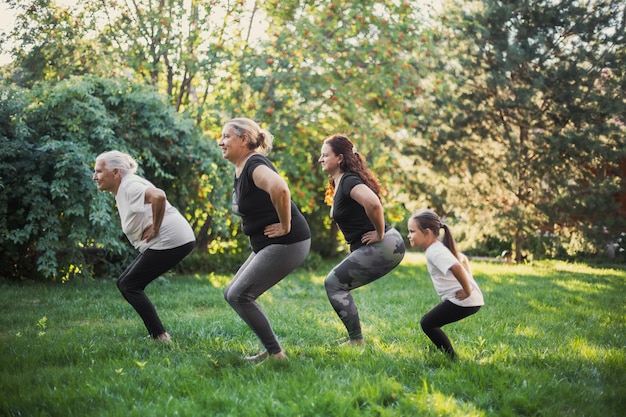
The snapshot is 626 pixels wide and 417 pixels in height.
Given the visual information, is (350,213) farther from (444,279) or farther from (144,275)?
(144,275)

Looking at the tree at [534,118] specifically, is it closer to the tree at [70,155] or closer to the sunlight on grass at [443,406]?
the tree at [70,155]

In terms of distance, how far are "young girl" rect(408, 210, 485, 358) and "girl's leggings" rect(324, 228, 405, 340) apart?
38 cm

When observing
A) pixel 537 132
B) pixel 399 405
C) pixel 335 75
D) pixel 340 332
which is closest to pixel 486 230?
pixel 537 132

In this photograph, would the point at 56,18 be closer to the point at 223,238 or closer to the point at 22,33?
the point at 22,33

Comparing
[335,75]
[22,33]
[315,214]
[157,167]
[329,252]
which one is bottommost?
[329,252]

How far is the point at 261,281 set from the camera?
4.63 m

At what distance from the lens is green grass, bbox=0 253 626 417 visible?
3703 millimetres

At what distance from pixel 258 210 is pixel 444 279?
1592 millimetres

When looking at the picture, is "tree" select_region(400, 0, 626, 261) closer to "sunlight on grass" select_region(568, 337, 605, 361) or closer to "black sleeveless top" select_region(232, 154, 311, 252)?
"sunlight on grass" select_region(568, 337, 605, 361)

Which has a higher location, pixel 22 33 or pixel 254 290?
pixel 22 33

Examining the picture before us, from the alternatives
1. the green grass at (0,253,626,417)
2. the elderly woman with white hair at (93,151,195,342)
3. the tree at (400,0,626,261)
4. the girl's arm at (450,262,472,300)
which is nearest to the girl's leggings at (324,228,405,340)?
the green grass at (0,253,626,417)

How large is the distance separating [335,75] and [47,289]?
6458 mm

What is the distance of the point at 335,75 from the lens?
11656mm

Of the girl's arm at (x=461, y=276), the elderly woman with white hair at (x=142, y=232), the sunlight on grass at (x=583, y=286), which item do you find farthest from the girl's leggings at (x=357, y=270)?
the sunlight on grass at (x=583, y=286)
